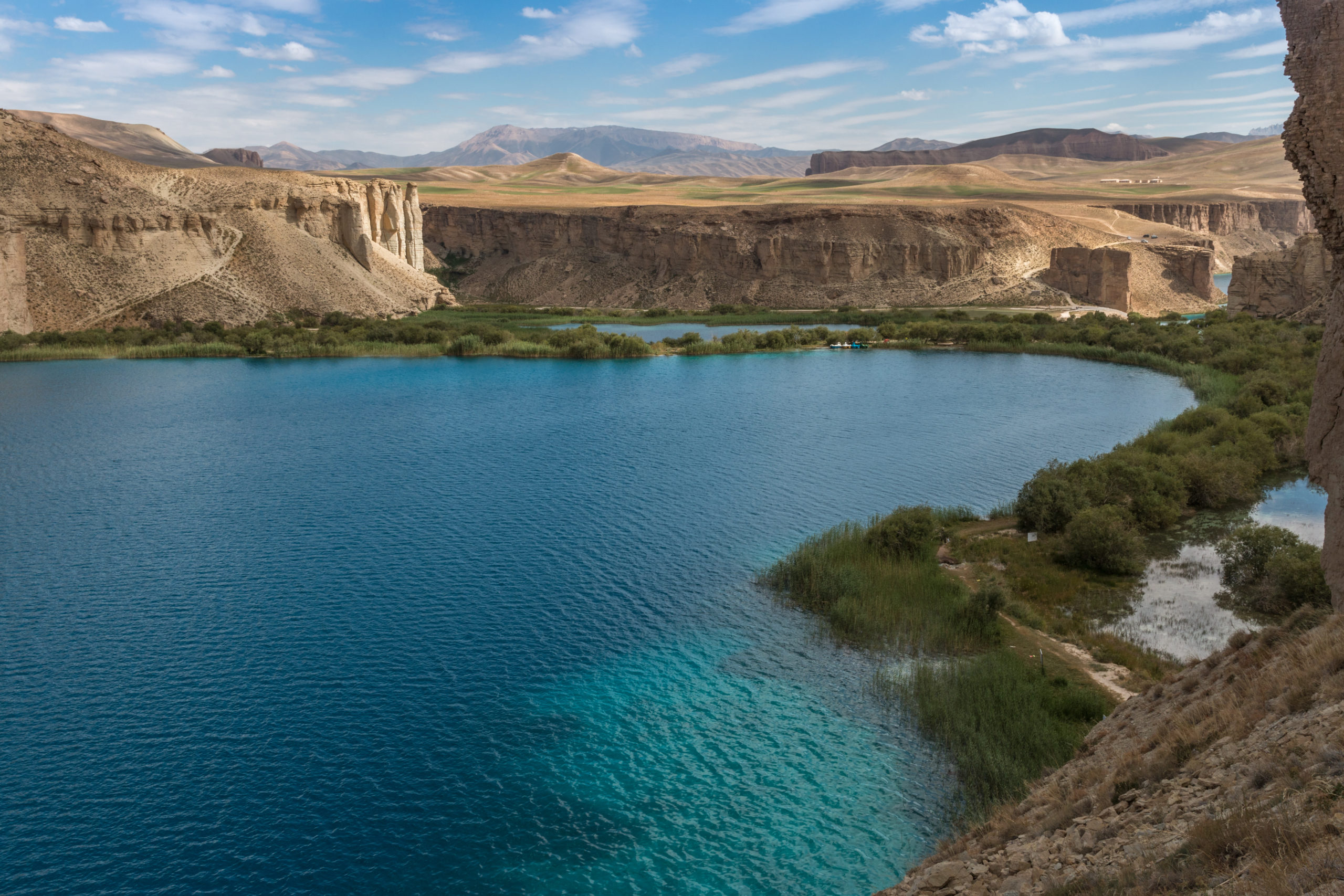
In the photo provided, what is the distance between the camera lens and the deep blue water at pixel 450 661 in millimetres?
12016

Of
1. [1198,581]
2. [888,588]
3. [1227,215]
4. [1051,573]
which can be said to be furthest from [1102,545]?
[1227,215]

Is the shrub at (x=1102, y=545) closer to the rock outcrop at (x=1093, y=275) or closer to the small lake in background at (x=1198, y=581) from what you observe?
the small lake in background at (x=1198, y=581)

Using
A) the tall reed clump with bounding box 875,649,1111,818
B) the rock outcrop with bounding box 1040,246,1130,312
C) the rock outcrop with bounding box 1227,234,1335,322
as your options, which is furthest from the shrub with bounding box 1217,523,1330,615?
the rock outcrop with bounding box 1040,246,1130,312

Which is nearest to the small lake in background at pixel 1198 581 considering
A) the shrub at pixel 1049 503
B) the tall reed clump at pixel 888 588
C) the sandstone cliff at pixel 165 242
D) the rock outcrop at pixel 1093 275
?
the shrub at pixel 1049 503

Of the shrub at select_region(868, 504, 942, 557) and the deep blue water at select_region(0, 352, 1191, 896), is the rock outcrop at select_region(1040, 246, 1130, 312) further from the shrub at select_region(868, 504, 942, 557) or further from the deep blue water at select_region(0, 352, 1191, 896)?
the shrub at select_region(868, 504, 942, 557)

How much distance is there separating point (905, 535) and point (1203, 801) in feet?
49.0

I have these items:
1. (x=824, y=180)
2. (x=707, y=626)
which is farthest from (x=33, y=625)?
(x=824, y=180)

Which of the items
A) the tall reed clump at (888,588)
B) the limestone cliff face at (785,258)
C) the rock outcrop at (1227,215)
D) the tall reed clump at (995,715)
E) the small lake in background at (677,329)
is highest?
the rock outcrop at (1227,215)

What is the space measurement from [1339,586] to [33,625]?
880 inches

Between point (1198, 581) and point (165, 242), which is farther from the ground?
point (165, 242)

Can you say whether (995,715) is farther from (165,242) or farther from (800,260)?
(800,260)

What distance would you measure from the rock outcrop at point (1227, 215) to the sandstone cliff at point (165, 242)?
100 m

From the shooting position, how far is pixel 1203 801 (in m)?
7.59

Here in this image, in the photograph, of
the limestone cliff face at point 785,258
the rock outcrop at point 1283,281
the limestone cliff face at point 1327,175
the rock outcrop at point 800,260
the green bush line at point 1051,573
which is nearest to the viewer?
the limestone cliff face at point 1327,175
